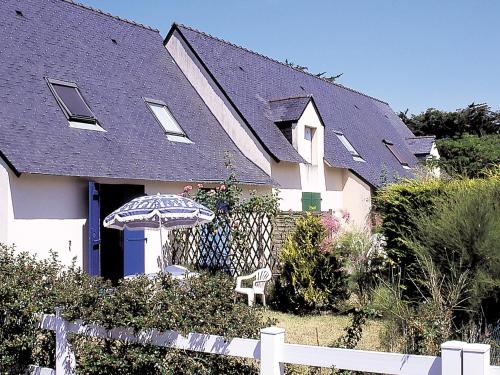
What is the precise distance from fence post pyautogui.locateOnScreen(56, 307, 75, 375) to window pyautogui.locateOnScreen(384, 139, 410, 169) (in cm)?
2499

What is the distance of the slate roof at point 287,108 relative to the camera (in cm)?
2003

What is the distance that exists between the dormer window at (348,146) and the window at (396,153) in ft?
16.0

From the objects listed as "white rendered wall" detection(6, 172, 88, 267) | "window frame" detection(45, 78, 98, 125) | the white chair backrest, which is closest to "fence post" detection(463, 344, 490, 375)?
the white chair backrest

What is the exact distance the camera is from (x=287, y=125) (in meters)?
20.0

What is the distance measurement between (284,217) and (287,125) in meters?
7.68

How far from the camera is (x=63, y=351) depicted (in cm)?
570

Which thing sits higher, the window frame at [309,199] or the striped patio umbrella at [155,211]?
the window frame at [309,199]

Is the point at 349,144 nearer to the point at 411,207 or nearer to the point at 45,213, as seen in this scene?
the point at 411,207

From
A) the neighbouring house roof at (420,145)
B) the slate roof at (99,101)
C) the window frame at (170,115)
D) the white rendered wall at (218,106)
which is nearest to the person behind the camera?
the slate roof at (99,101)

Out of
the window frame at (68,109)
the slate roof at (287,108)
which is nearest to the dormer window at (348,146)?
the slate roof at (287,108)

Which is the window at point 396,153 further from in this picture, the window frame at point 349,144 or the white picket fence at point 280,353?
the white picket fence at point 280,353

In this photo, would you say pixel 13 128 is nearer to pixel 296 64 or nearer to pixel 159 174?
pixel 159 174

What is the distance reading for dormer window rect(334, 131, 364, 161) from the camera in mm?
24578

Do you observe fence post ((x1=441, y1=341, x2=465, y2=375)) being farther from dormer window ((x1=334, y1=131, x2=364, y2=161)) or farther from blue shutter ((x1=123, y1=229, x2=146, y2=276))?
dormer window ((x1=334, y1=131, x2=364, y2=161))
